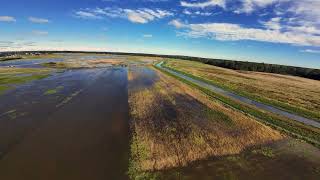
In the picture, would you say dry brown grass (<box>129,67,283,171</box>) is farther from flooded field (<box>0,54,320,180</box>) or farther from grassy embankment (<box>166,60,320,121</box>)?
grassy embankment (<box>166,60,320,121</box>)

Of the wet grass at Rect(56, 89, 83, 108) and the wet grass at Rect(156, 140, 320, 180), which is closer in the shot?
the wet grass at Rect(156, 140, 320, 180)

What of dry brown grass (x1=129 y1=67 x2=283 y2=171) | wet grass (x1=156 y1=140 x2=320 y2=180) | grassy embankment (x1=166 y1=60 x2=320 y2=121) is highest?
grassy embankment (x1=166 y1=60 x2=320 y2=121)

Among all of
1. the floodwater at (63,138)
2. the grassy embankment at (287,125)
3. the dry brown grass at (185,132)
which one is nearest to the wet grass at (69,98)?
the floodwater at (63,138)

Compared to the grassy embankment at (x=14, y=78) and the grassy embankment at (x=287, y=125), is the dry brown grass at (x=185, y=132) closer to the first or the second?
the grassy embankment at (x=287, y=125)

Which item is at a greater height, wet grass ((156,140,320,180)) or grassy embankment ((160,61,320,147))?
grassy embankment ((160,61,320,147))

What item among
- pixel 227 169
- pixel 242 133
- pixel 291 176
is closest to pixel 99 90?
pixel 242 133

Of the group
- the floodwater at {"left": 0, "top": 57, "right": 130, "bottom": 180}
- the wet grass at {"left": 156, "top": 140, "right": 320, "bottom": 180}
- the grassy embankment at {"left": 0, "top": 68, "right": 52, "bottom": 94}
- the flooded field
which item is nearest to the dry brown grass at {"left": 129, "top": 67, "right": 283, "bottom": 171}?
the flooded field

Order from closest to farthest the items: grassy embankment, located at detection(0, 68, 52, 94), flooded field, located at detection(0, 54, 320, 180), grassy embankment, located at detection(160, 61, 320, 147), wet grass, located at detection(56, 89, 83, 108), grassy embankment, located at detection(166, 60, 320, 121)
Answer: flooded field, located at detection(0, 54, 320, 180) < grassy embankment, located at detection(160, 61, 320, 147) < wet grass, located at detection(56, 89, 83, 108) < grassy embankment, located at detection(166, 60, 320, 121) < grassy embankment, located at detection(0, 68, 52, 94)
